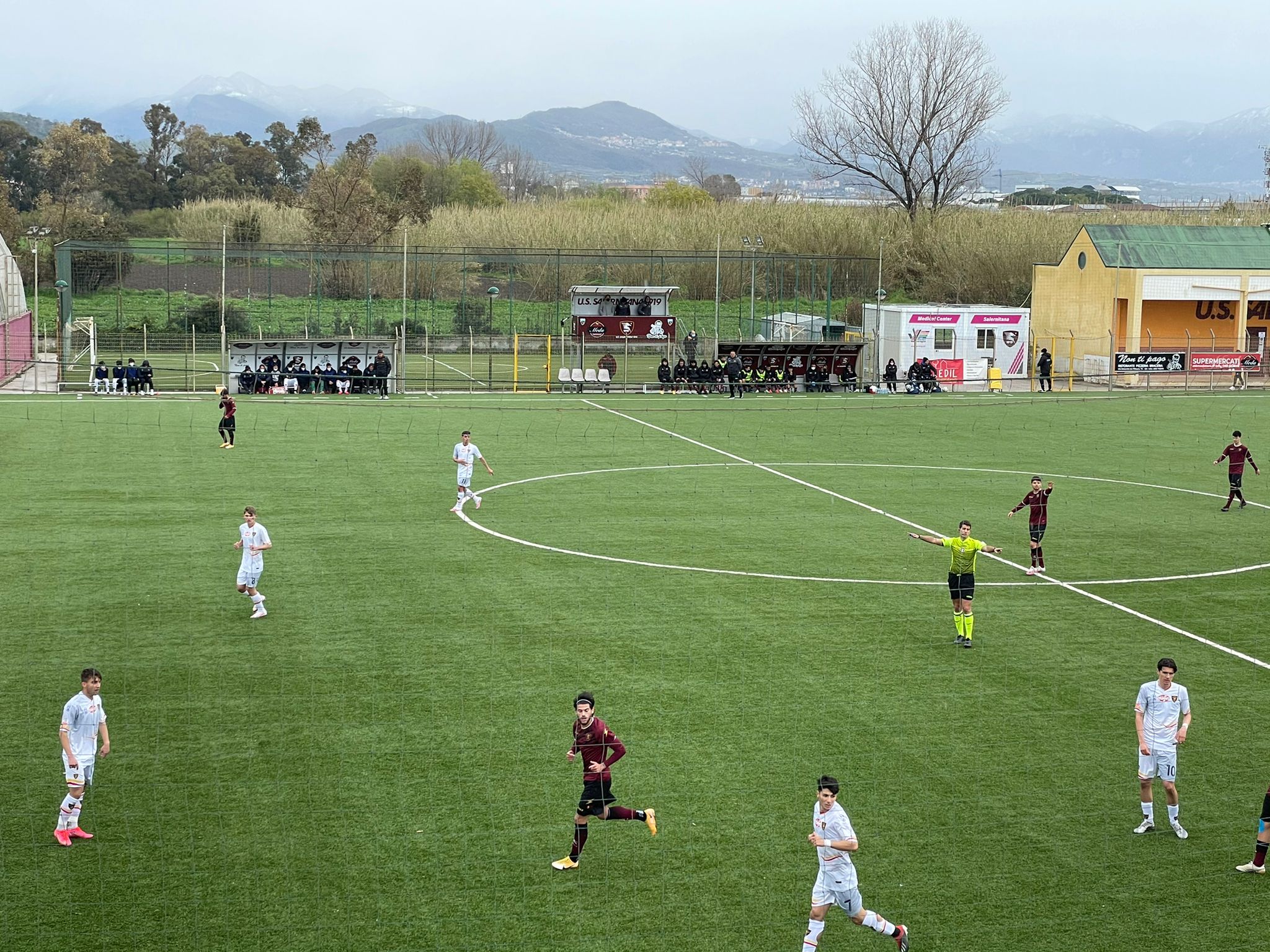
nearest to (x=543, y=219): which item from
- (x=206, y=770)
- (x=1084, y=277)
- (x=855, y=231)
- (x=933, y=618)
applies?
(x=855, y=231)

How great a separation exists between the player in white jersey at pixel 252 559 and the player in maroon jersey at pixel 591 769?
9.41 meters

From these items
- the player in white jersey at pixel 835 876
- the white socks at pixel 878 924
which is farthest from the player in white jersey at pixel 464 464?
the white socks at pixel 878 924

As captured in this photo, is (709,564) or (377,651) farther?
(709,564)

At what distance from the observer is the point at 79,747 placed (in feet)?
42.6

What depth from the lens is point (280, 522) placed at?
27906 mm

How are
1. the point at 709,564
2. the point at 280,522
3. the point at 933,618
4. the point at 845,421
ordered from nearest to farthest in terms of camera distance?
1. the point at 933,618
2. the point at 709,564
3. the point at 280,522
4. the point at 845,421

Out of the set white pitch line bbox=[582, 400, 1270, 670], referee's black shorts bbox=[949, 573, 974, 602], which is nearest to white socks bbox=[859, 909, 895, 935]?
referee's black shorts bbox=[949, 573, 974, 602]

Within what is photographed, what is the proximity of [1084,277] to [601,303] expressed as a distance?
2574 cm

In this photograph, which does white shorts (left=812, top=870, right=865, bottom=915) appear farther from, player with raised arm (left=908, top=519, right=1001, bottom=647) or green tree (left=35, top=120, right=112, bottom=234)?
green tree (left=35, top=120, right=112, bottom=234)

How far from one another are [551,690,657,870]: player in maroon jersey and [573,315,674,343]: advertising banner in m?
58.5

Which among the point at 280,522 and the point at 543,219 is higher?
the point at 543,219

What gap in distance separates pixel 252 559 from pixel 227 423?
18505 millimetres

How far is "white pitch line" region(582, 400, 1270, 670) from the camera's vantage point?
1978 centimetres

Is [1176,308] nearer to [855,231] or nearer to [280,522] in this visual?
[855,231]
